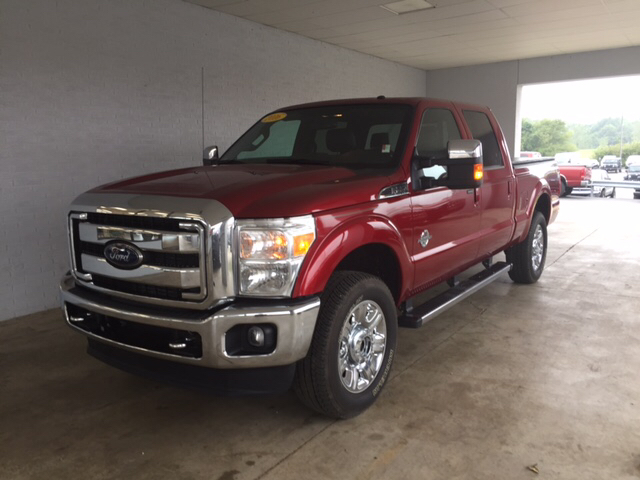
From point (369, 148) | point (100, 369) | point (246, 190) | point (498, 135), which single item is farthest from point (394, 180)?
point (100, 369)

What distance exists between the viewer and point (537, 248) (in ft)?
19.4

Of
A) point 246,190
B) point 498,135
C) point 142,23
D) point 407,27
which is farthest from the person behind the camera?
point 407,27

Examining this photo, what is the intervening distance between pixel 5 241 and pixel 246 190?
3.40 meters

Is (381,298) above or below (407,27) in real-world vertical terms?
below

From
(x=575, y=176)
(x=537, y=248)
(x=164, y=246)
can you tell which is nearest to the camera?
(x=164, y=246)

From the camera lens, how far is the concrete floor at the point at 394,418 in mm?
2525

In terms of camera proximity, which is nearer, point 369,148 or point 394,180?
point 394,180

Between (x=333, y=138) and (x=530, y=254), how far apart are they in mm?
3055

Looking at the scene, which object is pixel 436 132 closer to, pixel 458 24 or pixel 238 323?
pixel 238 323

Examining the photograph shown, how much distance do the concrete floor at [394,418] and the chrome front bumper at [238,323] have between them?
52cm

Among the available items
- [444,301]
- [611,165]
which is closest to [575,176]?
[611,165]

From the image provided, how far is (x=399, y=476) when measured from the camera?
2.43 meters

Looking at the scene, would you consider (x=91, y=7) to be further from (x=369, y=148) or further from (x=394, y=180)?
(x=394, y=180)

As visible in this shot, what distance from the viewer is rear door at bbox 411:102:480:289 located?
11.3ft
